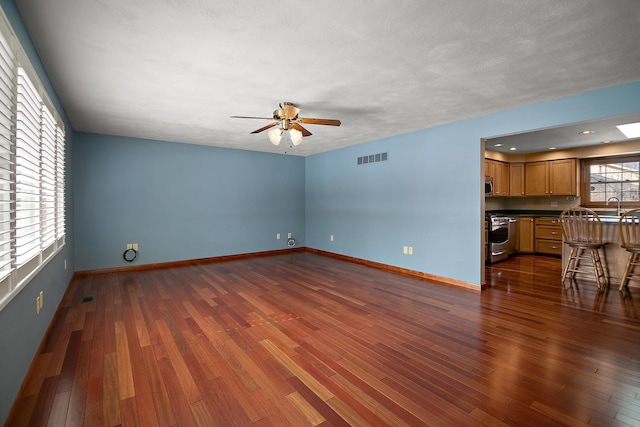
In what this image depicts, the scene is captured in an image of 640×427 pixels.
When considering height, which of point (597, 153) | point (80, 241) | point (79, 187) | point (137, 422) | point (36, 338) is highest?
point (597, 153)

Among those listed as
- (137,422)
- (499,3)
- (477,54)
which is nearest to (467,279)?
(477,54)

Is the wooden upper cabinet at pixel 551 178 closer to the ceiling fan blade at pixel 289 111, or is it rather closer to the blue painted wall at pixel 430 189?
the blue painted wall at pixel 430 189

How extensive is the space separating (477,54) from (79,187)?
18.9ft

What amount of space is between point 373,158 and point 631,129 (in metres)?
4.05

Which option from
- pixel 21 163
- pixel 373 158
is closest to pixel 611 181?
pixel 373 158

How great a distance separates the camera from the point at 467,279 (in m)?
4.13

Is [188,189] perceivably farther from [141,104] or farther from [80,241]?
[141,104]

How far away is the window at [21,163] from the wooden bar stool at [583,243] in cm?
585

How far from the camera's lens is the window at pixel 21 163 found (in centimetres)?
158

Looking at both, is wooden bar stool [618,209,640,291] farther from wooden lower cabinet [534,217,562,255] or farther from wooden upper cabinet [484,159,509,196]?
wooden upper cabinet [484,159,509,196]

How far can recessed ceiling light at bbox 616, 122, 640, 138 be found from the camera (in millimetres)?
4398

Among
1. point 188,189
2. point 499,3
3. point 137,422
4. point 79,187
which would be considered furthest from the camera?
point 188,189

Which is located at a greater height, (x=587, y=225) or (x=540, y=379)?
(x=587, y=225)

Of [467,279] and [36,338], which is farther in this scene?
[467,279]
